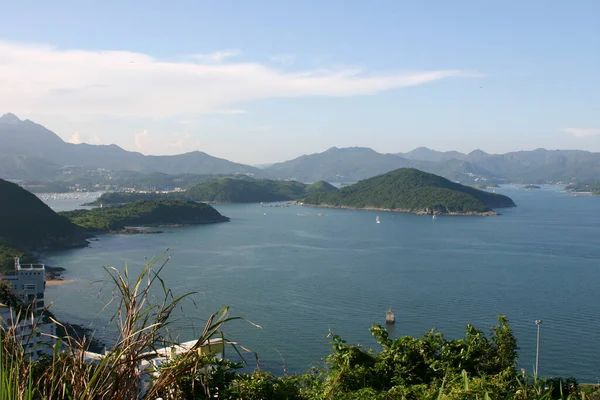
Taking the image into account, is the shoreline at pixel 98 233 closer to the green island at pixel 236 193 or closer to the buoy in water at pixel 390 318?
the buoy in water at pixel 390 318

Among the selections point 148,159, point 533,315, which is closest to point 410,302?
point 533,315

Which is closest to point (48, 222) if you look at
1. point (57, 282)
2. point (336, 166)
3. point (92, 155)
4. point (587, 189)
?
point (57, 282)

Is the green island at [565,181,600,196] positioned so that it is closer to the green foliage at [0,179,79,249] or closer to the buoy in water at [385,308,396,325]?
the green foliage at [0,179,79,249]

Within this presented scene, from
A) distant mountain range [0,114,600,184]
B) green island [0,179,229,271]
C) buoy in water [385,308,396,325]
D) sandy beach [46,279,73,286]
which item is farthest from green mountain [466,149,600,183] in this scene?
sandy beach [46,279,73,286]

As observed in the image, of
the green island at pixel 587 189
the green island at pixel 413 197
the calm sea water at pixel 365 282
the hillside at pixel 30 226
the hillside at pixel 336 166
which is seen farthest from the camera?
the hillside at pixel 336 166

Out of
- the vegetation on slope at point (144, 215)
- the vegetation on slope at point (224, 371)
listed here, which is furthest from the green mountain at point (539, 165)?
the vegetation on slope at point (224, 371)

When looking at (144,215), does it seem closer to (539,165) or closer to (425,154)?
(539,165)
